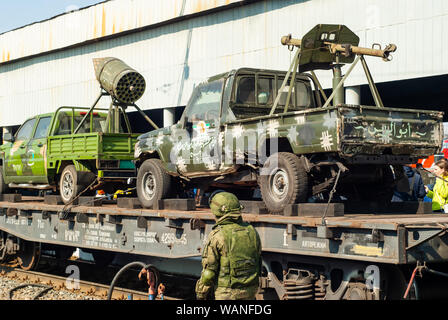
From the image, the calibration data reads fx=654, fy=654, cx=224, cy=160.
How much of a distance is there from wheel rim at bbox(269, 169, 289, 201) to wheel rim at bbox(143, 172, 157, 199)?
274 centimetres

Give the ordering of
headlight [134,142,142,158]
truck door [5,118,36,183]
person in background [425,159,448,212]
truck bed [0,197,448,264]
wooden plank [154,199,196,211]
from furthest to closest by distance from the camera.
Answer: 1. truck door [5,118,36,183]
2. headlight [134,142,142,158]
3. wooden plank [154,199,196,211]
4. person in background [425,159,448,212]
5. truck bed [0,197,448,264]

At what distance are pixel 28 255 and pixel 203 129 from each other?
5325 mm

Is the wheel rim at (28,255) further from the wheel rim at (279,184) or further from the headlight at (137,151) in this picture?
the wheel rim at (279,184)

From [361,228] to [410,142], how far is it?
198 centimetres

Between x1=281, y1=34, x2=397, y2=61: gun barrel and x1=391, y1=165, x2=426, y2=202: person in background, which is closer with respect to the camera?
x1=281, y1=34, x2=397, y2=61: gun barrel

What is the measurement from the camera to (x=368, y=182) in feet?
26.8

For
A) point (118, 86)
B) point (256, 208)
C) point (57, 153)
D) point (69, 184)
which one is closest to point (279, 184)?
point (256, 208)

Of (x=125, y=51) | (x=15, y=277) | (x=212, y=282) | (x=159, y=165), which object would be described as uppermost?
(x=125, y=51)

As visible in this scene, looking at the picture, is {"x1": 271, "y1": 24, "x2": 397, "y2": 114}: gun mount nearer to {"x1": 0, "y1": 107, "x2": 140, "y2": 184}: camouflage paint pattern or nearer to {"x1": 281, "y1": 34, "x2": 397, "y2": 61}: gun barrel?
{"x1": 281, "y1": 34, "x2": 397, "y2": 61}: gun barrel

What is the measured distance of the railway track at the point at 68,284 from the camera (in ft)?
32.6

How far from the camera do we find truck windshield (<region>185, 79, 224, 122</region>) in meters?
9.15

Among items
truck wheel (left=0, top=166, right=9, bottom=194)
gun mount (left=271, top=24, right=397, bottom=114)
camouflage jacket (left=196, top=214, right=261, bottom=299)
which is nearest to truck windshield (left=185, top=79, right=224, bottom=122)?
gun mount (left=271, top=24, right=397, bottom=114)
